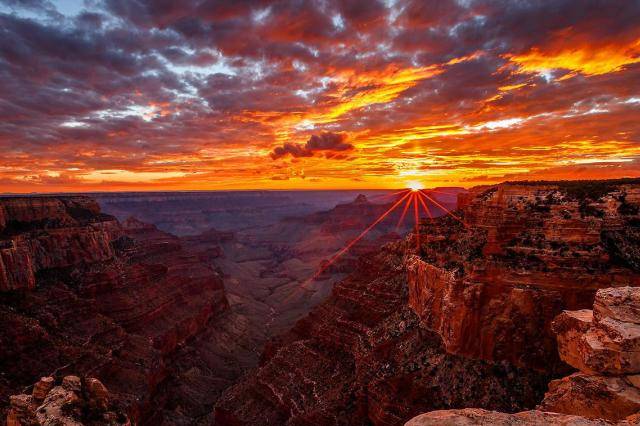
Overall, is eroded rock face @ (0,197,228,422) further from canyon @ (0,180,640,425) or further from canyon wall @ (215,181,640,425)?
canyon wall @ (215,181,640,425)

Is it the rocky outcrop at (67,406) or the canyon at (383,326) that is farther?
the canyon at (383,326)

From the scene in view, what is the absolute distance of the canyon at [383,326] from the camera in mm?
14508

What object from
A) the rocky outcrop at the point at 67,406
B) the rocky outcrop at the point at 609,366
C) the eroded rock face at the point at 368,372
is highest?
the rocky outcrop at the point at 609,366

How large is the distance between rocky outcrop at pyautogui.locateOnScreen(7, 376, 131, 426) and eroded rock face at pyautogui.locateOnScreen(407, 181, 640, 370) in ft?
75.0

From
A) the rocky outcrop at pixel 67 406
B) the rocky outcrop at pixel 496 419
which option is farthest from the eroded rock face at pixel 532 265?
the rocky outcrop at pixel 67 406

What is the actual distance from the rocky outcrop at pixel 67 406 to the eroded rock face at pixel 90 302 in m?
22.1

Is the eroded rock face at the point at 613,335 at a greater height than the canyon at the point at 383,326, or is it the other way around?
the eroded rock face at the point at 613,335

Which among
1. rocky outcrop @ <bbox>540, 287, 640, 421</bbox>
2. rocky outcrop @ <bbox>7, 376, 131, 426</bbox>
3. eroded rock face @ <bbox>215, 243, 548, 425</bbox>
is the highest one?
rocky outcrop @ <bbox>540, 287, 640, 421</bbox>

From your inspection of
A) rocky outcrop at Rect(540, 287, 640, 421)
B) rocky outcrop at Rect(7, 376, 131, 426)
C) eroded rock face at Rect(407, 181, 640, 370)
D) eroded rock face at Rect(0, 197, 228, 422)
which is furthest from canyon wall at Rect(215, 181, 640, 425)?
rocky outcrop at Rect(7, 376, 131, 426)

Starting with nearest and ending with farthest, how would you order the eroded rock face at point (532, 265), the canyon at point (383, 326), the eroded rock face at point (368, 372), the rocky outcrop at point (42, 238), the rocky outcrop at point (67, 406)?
1. the rocky outcrop at point (67, 406)
2. the canyon at point (383, 326)
3. the eroded rock face at point (532, 265)
4. the eroded rock face at point (368, 372)
5. the rocky outcrop at point (42, 238)

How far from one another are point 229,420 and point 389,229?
13788 centimetres

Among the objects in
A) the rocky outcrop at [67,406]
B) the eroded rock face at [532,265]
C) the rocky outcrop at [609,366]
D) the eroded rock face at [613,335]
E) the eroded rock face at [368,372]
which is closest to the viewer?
the rocky outcrop at [609,366]

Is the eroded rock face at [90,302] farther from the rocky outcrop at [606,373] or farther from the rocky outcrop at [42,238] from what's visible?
the rocky outcrop at [606,373]

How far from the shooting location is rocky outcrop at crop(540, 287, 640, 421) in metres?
9.81
